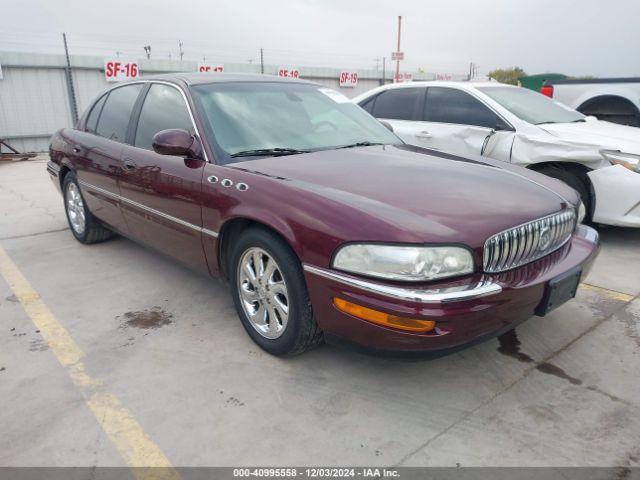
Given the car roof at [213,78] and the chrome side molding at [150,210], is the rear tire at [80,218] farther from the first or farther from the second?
the car roof at [213,78]

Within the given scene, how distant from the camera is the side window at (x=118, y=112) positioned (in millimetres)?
3969

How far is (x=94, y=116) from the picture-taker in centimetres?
457

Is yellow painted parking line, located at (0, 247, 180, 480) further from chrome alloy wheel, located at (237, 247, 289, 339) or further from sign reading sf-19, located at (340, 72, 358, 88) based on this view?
sign reading sf-19, located at (340, 72, 358, 88)

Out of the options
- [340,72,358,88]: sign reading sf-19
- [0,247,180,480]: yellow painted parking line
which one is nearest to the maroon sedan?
[0,247,180,480]: yellow painted parking line

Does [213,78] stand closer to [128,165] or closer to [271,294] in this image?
[128,165]

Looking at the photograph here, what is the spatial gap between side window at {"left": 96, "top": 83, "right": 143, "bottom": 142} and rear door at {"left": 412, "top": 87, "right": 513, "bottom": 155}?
2.92m

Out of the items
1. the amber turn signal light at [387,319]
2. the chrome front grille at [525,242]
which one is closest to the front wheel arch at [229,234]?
the amber turn signal light at [387,319]

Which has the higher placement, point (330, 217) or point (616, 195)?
point (330, 217)

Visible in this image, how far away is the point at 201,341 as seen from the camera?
3037mm

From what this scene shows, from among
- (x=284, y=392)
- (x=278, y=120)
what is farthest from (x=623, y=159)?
(x=284, y=392)

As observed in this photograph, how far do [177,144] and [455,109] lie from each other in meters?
3.72

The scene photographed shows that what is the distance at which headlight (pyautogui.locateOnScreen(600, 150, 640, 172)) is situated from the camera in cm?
439

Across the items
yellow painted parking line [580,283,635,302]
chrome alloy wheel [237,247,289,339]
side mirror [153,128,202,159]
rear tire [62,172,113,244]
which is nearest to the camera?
Result: chrome alloy wheel [237,247,289,339]

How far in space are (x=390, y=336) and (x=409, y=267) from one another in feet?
1.06
